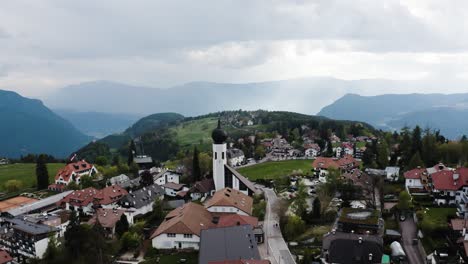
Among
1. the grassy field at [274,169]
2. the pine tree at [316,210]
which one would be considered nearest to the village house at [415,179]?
the pine tree at [316,210]

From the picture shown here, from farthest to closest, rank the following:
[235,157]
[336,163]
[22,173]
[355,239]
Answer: [235,157] → [22,173] → [336,163] → [355,239]

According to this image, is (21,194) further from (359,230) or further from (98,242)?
(359,230)

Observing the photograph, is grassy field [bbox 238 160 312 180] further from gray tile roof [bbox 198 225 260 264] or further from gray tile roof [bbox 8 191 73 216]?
gray tile roof [bbox 198 225 260 264]

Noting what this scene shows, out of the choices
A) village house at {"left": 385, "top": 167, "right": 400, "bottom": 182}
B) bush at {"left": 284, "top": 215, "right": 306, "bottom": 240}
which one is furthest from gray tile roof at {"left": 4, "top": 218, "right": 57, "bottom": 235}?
village house at {"left": 385, "top": 167, "right": 400, "bottom": 182}

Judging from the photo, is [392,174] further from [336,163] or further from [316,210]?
[316,210]

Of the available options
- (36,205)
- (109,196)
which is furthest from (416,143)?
(36,205)

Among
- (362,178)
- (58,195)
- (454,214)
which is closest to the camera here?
(454,214)

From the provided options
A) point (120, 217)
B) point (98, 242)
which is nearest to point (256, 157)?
point (120, 217)
